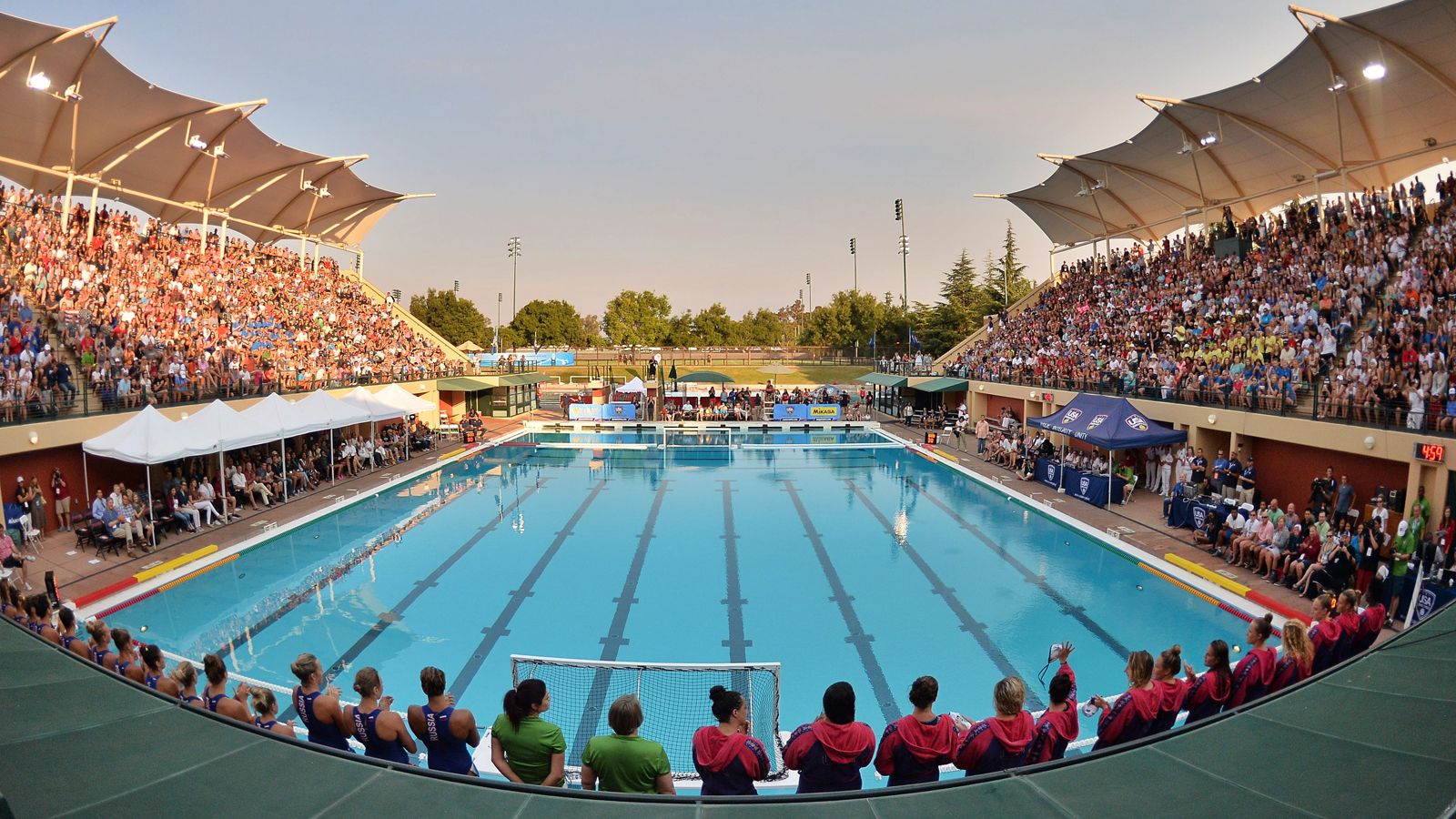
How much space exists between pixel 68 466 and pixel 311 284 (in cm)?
1830

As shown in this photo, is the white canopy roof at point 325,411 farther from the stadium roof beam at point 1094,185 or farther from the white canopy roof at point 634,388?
the stadium roof beam at point 1094,185

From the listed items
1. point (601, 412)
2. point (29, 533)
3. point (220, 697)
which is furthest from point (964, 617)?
point (601, 412)

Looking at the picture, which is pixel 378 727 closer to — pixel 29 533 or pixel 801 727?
pixel 801 727

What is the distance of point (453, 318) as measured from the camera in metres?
77.4

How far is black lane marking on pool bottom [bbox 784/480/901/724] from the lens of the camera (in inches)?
314

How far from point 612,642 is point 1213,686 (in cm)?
723

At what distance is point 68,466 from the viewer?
1370 cm

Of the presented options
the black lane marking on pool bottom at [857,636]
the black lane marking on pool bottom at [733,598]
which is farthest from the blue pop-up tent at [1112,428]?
the black lane marking on pool bottom at [733,598]

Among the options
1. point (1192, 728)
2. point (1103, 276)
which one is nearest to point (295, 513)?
point (1192, 728)

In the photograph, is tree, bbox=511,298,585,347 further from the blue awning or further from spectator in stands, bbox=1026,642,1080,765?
spectator in stands, bbox=1026,642,1080,765

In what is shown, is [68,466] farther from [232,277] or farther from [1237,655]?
[1237,655]

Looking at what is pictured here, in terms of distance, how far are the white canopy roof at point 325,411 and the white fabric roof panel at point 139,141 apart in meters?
9.36

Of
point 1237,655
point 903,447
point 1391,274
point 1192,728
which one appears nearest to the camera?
Result: point 1192,728

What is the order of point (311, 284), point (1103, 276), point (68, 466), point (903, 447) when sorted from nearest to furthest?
Result: 1. point (68, 466)
2. point (903, 447)
3. point (1103, 276)
4. point (311, 284)
